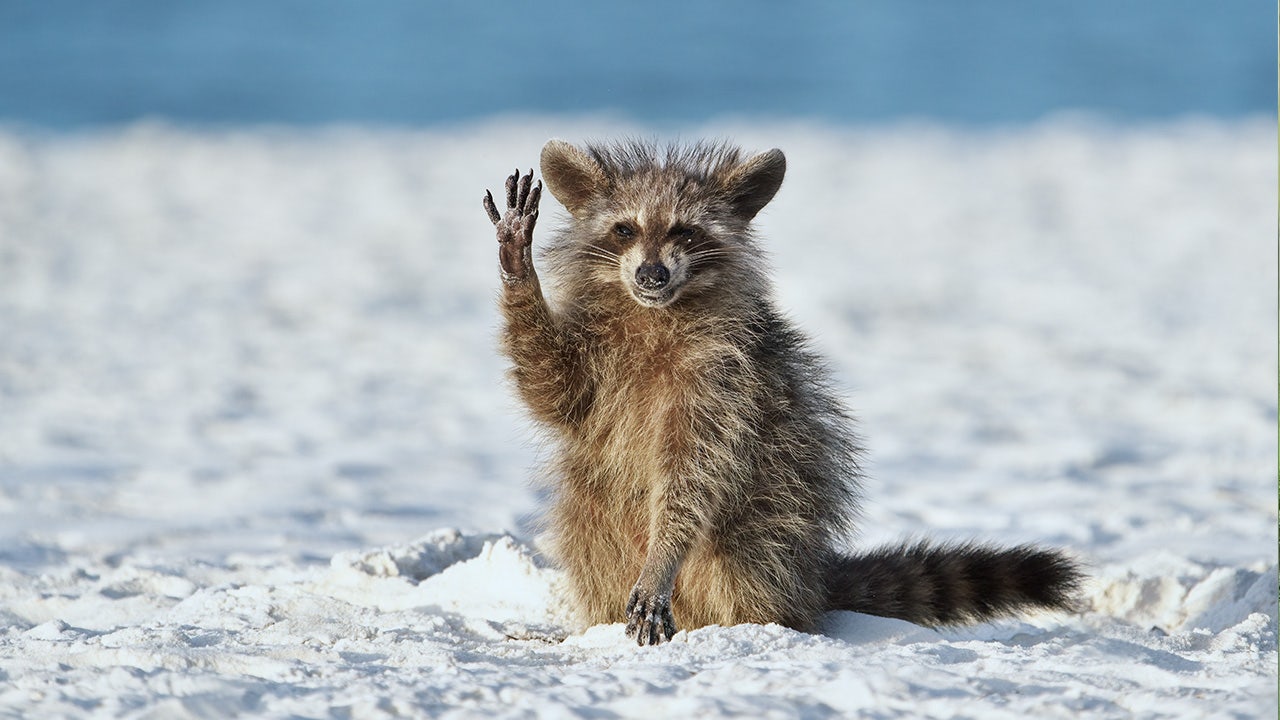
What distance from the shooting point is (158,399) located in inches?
363

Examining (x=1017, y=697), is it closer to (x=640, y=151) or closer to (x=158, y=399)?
(x=640, y=151)

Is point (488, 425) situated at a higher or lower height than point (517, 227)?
lower

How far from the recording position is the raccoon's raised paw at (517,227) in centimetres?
442

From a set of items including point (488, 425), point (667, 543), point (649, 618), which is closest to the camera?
point (649, 618)

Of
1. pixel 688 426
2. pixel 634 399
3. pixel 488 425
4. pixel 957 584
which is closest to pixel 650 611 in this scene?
pixel 688 426

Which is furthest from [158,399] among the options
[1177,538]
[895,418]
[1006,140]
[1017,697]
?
[1006,140]

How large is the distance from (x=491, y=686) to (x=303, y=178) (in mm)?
13806

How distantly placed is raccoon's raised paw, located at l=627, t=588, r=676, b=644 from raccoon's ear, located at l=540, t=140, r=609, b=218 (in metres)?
1.41

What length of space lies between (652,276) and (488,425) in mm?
5100

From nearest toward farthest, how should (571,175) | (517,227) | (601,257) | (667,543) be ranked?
1. (667,543)
2. (517,227)
3. (601,257)
4. (571,175)

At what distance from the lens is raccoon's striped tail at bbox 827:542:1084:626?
471 centimetres

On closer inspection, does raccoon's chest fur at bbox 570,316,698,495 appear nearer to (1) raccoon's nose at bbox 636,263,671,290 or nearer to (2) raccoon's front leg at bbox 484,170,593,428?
(2) raccoon's front leg at bbox 484,170,593,428

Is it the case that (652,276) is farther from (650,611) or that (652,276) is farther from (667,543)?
(650,611)

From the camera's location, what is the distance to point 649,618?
422 cm
